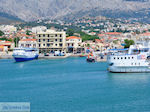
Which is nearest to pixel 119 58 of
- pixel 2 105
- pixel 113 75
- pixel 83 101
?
pixel 113 75

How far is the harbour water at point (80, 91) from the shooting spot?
3347 centimetres

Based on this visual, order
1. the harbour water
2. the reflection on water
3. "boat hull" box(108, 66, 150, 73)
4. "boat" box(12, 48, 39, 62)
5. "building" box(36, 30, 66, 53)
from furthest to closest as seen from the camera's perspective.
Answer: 1. "building" box(36, 30, 66, 53)
2. "boat" box(12, 48, 39, 62)
3. "boat hull" box(108, 66, 150, 73)
4. the reflection on water
5. the harbour water

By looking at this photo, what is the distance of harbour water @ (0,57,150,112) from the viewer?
33469 millimetres

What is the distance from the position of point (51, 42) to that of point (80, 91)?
60.3 metres

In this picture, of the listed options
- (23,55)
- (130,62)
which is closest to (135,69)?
(130,62)

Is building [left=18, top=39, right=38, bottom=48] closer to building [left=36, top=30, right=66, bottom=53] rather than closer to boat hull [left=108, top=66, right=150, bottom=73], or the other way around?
building [left=36, top=30, right=66, bottom=53]

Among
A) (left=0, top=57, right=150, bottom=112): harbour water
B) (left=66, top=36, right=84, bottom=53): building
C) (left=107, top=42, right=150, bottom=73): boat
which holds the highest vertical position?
(left=66, top=36, right=84, bottom=53): building

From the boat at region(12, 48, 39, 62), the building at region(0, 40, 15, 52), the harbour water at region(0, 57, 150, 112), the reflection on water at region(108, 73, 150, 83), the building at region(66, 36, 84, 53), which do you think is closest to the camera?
the harbour water at region(0, 57, 150, 112)

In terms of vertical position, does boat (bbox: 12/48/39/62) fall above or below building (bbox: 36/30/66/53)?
below

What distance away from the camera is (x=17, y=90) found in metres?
40.8

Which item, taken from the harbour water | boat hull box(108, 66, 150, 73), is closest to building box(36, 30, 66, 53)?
the harbour water

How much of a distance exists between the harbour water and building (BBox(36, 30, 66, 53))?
4649cm

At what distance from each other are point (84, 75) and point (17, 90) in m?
11.6

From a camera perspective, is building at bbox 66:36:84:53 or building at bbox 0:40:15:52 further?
building at bbox 66:36:84:53
